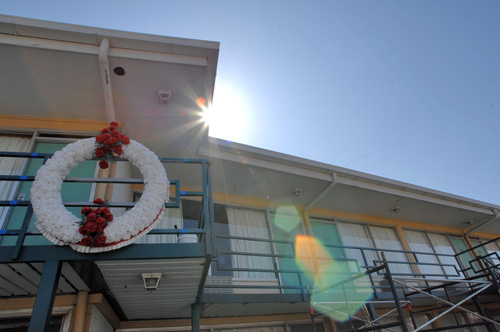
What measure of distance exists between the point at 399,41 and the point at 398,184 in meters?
3.36

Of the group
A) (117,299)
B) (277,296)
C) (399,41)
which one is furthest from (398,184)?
(117,299)

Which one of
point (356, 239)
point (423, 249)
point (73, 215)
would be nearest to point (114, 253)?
point (73, 215)

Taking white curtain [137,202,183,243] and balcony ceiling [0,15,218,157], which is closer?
balcony ceiling [0,15,218,157]

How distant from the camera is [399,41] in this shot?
6.41 m

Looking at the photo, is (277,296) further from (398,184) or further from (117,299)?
(398,184)

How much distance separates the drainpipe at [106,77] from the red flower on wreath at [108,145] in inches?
48.4

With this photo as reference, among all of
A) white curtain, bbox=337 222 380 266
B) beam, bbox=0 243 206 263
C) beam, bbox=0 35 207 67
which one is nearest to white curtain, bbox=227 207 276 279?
white curtain, bbox=337 222 380 266

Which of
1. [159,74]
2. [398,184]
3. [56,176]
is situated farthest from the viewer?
[398,184]

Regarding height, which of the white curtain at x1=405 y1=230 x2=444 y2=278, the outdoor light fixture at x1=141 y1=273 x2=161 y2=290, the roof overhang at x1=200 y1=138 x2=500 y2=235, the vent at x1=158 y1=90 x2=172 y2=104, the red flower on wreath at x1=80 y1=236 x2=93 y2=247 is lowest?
the outdoor light fixture at x1=141 y1=273 x2=161 y2=290

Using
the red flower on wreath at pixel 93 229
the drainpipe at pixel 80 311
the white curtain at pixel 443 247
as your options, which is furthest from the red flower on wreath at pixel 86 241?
the white curtain at pixel 443 247

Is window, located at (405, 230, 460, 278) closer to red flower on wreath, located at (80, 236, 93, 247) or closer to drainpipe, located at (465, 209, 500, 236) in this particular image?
drainpipe, located at (465, 209, 500, 236)

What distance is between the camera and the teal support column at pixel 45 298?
256 cm

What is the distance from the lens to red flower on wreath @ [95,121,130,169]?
347cm

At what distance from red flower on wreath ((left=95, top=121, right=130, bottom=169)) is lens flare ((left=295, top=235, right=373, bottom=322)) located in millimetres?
3727
